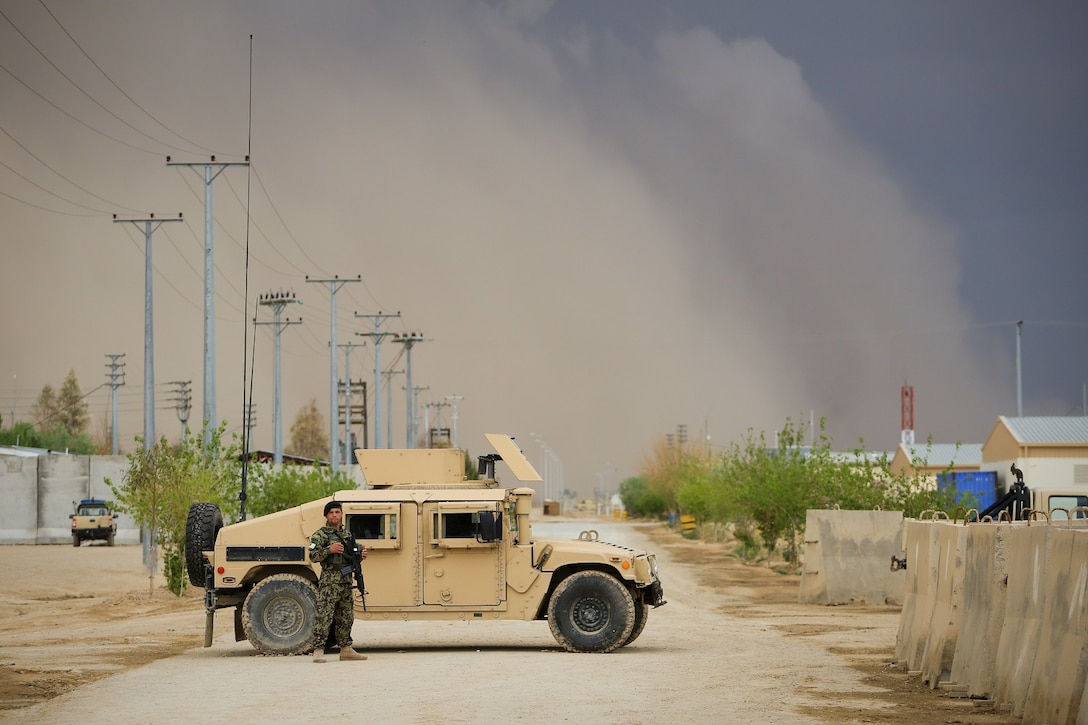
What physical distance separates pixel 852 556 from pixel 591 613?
1147 centimetres

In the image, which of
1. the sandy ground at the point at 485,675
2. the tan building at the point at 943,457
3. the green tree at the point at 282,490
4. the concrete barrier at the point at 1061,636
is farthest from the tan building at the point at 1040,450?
the concrete barrier at the point at 1061,636

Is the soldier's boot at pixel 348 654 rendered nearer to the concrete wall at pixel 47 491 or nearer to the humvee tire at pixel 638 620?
the humvee tire at pixel 638 620

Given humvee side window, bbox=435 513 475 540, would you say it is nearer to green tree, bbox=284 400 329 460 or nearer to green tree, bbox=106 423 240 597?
green tree, bbox=106 423 240 597

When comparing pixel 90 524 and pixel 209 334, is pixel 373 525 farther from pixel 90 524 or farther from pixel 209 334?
pixel 90 524

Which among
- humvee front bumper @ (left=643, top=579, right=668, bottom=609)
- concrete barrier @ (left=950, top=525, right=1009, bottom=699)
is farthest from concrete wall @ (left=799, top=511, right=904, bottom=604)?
concrete barrier @ (left=950, top=525, right=1009, bottom=699)

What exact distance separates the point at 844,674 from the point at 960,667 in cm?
209


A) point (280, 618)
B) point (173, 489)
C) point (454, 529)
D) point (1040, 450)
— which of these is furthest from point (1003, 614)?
point (1040, 450)

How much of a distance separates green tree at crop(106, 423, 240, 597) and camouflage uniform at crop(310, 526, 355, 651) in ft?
44.1

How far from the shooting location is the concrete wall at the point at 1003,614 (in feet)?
34.4

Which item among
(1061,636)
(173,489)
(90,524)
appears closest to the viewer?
(1061,636)

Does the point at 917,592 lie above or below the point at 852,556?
above

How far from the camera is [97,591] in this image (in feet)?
112

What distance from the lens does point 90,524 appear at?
54.4 meters

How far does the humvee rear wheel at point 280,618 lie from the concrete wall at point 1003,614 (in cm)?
691
